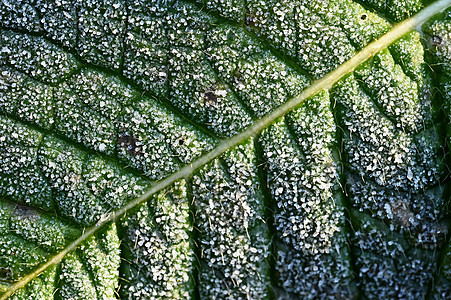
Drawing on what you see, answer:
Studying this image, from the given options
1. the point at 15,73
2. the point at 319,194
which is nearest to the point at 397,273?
the point at 319,194

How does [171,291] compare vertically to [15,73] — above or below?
below

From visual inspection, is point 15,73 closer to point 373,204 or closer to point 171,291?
point 171,291

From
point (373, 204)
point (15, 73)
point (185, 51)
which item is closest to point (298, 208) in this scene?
point (373, 204)

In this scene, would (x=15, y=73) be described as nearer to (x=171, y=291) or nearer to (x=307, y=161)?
(x=171, y=291)

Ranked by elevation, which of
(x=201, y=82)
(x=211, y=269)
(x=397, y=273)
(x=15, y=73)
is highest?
(x=15, y=73)

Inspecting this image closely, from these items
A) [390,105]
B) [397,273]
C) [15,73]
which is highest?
[15,73]

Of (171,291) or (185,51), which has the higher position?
(185,51)
